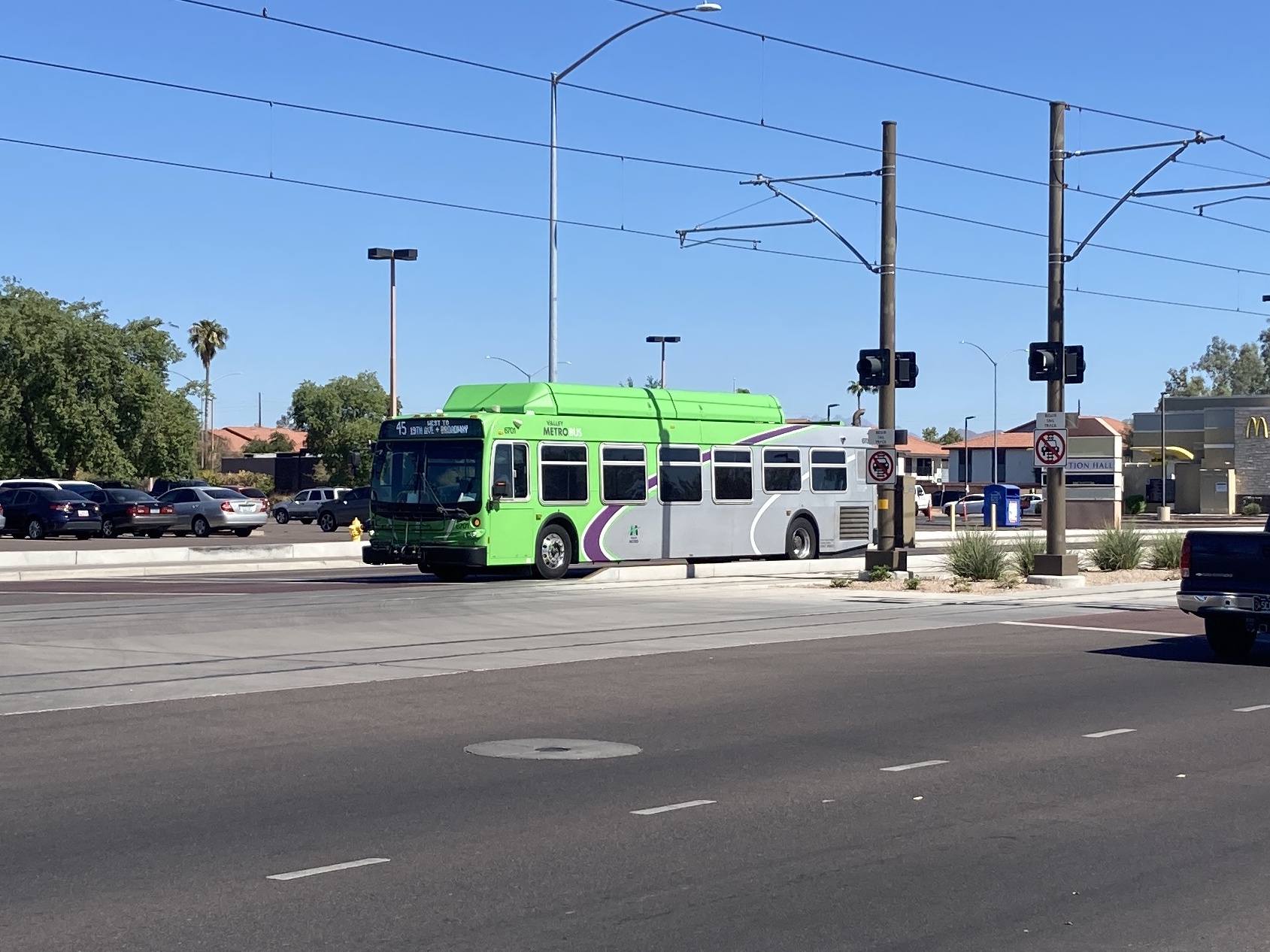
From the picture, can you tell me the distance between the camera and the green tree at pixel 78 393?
6825 centimetres

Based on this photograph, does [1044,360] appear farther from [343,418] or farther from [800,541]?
[343,418]

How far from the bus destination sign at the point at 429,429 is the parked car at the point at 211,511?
24.2 m

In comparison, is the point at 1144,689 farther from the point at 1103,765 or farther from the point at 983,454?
the point at 983,454

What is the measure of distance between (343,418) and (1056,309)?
297ft

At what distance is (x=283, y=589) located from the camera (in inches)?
1063

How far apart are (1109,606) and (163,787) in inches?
697

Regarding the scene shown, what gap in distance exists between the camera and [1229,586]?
52.9 ft

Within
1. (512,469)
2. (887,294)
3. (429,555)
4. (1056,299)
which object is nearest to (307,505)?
(429,555)

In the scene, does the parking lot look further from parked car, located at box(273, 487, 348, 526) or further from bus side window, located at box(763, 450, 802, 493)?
bus side window, located at box(763, 450, 802, 493)

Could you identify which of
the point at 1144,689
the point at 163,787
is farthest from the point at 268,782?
the point at 1144,689

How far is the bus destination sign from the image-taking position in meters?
28.1

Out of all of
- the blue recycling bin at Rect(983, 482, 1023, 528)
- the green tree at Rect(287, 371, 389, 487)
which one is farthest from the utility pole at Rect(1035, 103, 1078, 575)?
the green tree at Rect(287, 371, 389, 487)

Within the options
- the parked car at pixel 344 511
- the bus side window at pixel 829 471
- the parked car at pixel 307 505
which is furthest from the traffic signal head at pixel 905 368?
the parked car at pixel 307 505

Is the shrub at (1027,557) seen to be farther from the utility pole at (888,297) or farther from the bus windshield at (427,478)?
the bus windshield at (427,478)
